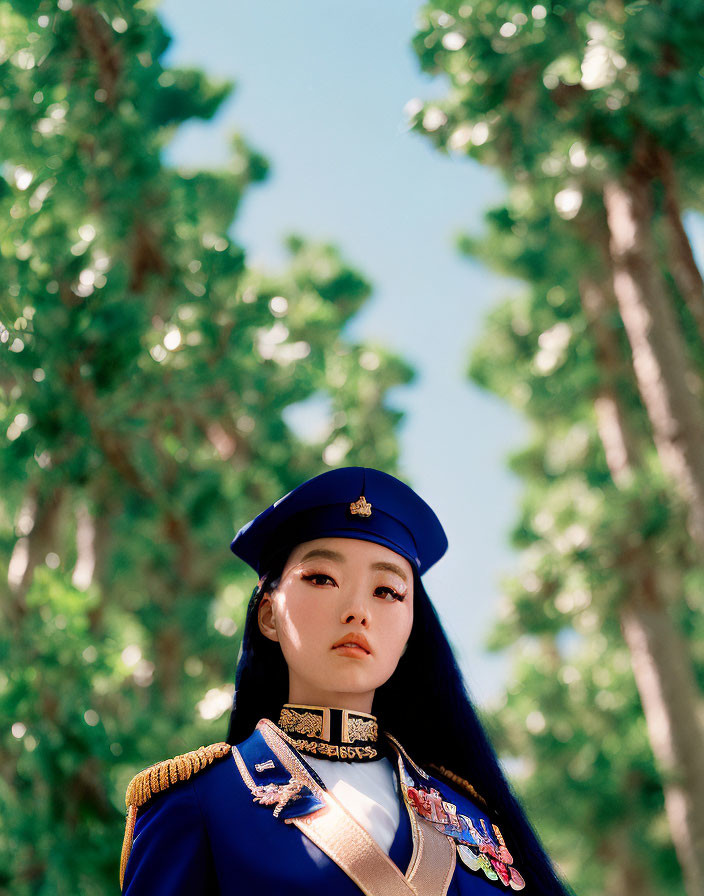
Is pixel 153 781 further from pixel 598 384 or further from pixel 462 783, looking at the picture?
pixel 598 384

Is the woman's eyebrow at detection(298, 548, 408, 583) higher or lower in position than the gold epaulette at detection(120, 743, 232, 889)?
higher

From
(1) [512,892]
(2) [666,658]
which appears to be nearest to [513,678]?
(2) [666,658]

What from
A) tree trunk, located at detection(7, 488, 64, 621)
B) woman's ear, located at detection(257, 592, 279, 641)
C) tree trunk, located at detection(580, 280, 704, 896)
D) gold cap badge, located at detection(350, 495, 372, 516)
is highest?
tree trunk, located at detection(7, 488, 64, 621)

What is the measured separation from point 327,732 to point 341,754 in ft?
0.20

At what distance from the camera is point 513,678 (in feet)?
35.6

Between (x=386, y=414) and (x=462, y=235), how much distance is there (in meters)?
2.75

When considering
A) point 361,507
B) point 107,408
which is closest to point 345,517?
point 361,507

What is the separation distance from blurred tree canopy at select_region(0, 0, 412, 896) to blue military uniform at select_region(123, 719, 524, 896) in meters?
2.50

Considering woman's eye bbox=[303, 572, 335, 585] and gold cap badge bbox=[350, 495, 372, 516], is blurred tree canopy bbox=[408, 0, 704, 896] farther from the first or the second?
woman's eye bbox=[303, 572, 335, 585]

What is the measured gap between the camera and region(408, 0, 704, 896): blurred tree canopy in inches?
202

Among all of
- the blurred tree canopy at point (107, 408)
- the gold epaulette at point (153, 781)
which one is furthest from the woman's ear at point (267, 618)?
the blurred tree canopy at point (107, 408)

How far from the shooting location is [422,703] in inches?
107

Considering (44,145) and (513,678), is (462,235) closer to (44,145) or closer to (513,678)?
(513,678)

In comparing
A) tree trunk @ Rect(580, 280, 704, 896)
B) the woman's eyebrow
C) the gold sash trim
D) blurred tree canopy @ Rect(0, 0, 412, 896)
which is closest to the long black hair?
the woman's eyebrow
